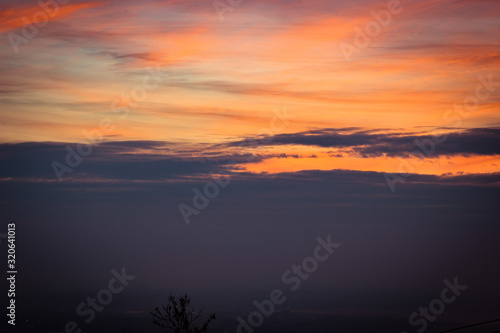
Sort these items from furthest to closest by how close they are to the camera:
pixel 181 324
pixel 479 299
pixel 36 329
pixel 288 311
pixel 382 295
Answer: pixel 382 295, pixel 479 299, pixel 288 311, pixel 36 329, pixel 181 324

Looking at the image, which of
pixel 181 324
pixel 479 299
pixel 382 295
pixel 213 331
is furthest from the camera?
pixel 382 295

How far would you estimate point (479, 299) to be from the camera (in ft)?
233

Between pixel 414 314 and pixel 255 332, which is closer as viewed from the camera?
pixel 255 332

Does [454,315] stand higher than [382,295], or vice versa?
[382,295]

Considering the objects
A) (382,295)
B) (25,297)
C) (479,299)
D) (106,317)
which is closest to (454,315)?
(479,299)

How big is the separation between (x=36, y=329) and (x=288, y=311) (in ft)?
101

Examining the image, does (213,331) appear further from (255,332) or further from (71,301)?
(71,301)

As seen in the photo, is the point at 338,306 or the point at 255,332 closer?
the point at 255,332

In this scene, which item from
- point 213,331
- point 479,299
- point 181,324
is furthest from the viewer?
point 479,299

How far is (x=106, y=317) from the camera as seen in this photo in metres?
55.8

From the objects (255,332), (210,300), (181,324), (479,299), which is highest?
(210,300)

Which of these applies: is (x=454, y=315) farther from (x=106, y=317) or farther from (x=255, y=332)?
(x=106, y=317)

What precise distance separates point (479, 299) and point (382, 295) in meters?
17.2

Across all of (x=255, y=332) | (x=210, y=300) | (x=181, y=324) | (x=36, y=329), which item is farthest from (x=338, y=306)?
(x=181, y=324)
